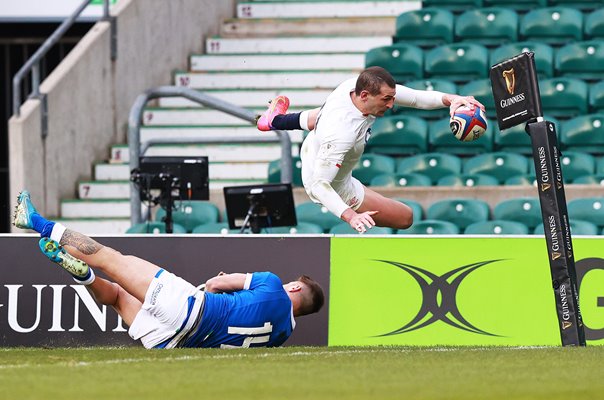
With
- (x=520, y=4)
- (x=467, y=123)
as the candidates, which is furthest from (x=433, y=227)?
(x=520, y=4)

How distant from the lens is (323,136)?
10227 mm

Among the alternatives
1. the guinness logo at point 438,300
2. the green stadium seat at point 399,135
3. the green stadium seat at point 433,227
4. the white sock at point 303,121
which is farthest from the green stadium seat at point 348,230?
the white sock at point 303,121

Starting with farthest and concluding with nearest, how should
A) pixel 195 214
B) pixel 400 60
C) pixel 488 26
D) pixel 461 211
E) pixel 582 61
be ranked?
1. pixel 488 26
2. pixel 400 60
3. pixel 582 61
4. pixel 195 214
5. pixel 461 211

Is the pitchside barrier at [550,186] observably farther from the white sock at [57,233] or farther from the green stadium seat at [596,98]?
the green stadium seat at [596,98]

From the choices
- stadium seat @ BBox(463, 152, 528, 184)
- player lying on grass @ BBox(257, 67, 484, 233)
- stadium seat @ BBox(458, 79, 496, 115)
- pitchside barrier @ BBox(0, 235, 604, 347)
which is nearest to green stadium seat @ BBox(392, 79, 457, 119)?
stadium seat @ BBox(458, 79, 496, 115)

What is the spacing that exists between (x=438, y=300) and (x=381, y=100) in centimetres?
191

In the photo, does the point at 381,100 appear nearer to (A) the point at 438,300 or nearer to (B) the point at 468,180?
(A) the point at 438,300

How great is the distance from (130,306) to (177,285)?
57cm

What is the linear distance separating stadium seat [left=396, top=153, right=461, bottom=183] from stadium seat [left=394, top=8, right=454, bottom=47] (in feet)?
8.70

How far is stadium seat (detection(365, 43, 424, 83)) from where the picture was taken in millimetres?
16516

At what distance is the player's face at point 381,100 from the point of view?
33.2 feet

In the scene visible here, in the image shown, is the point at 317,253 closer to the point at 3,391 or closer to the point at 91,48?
the point at 3,391

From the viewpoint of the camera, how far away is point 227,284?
9633mm

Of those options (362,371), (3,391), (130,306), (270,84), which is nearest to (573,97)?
(270,84)
